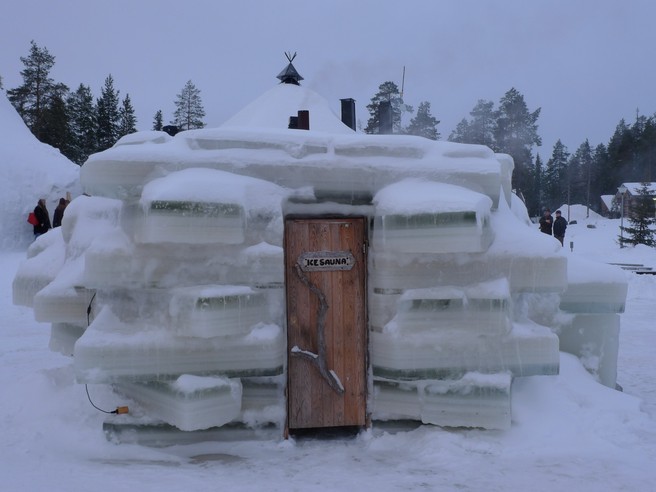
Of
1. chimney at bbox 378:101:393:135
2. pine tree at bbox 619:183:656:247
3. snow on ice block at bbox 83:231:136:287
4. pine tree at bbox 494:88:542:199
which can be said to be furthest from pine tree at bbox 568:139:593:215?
snow on ice block at bbox 83:231:136:287

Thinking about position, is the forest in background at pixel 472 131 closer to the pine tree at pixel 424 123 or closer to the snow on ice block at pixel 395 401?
the pine tree at pixel 424 123

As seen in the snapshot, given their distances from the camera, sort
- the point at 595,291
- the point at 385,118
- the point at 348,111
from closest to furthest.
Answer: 1. the point at 595,291
2. the point at 385,118
3. the point at 348,111

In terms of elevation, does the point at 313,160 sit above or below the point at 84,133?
below

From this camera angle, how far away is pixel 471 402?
4.84 metres

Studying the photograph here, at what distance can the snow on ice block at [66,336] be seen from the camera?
19.2ft

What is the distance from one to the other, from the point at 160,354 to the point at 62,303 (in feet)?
4.71

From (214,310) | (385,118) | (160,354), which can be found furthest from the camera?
(385,118)

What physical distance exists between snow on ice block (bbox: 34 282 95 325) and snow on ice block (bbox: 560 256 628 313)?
4644 millimetres

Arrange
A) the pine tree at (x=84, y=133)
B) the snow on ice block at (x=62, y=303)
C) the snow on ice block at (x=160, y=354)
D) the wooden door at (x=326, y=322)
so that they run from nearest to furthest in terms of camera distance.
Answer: the snow on ice block at (x=160, y=354), the wooden door at (x=326, y=322), the snow on ice block at (x=62, y=303), the pine tree at (x=84, y=133)

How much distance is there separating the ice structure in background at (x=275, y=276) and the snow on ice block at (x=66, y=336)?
46 centimetres

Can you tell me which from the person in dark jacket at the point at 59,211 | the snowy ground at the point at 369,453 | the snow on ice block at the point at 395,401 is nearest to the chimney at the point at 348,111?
the snowy ground at the point at 369,453

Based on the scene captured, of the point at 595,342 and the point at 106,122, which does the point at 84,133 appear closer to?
the point at 106,122

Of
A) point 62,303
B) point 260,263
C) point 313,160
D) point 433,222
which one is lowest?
point 62,303

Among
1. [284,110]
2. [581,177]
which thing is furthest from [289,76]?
[581,177]
